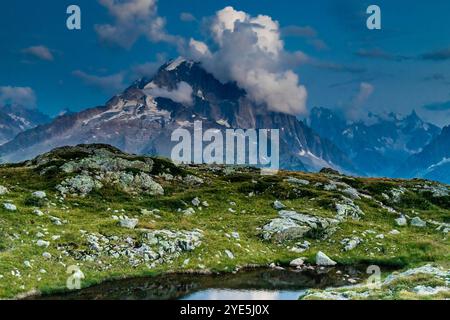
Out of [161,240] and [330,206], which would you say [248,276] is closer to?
[161,240]

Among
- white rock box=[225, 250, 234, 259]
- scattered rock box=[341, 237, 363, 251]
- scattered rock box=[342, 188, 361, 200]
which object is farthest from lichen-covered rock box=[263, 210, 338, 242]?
scattered rock box=[342, 188, 361, 200]

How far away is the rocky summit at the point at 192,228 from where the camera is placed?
34.4 m

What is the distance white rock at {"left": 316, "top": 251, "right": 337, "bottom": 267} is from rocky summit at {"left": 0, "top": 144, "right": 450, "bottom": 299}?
4.0 inches

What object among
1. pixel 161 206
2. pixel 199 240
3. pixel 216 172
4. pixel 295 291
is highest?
pixel 216 172

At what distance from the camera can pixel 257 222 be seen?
52125mm

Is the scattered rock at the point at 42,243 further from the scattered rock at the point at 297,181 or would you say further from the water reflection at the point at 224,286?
the scattered rock at the point at 297,181

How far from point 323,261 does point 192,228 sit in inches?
500

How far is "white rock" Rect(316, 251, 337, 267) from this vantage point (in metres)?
44.4

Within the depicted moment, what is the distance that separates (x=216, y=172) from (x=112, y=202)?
37335 millimetres

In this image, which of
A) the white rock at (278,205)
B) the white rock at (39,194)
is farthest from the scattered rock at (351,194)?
the white rock at (39,194)

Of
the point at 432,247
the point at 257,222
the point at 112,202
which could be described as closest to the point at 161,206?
the point at 112,202

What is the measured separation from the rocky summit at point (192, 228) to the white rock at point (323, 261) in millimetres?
101

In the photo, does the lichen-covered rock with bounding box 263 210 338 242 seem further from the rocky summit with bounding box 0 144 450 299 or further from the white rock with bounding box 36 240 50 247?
the white rock with bounding box 36 240 50 247
